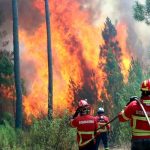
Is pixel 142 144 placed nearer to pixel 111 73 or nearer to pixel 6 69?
pixel 6 69

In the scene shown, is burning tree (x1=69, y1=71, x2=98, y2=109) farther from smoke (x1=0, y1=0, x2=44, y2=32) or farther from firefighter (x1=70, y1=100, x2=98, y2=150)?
firefighter (x1=70, y1=100, x2=98, y2=150)

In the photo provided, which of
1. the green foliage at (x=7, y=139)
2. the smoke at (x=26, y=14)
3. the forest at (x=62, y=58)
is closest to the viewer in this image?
the green foliage at (x=7, y=139)

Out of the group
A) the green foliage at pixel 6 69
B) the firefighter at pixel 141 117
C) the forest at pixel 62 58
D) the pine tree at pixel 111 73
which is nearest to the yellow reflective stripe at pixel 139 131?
the firefighter at pixel 141 117

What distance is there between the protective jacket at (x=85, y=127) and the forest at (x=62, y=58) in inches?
356

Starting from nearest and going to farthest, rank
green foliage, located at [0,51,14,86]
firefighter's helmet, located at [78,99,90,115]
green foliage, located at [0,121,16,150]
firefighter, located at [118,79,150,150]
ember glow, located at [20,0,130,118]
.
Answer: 1. firefighter, located at [118,79,150,150]
2. firefighter's helmet, located at [78,99,90,115]
3. green foliage, located at [0,121,16,150]
4. green foliage, located at [0,51,14,86]
5. ember glow, located at [20,0,130,118]

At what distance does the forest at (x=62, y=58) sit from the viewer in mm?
21531

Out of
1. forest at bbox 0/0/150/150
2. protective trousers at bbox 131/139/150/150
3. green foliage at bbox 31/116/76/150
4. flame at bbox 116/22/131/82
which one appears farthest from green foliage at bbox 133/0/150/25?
protective trousers at bbox 131/139/150/150

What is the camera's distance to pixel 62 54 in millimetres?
26594

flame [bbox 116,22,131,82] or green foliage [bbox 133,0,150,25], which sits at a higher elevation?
green foliage [bbox 133,0,150,25]

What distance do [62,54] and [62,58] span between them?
0.87 feet

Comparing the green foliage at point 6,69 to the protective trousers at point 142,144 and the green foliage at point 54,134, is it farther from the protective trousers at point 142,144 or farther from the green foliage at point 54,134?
the protective trousers at point 142,144

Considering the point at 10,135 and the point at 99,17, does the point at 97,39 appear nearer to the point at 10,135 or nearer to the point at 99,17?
the point at 99,17

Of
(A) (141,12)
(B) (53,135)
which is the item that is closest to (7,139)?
(B) (53,135)

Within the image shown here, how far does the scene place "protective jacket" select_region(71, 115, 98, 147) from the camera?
357 inches
